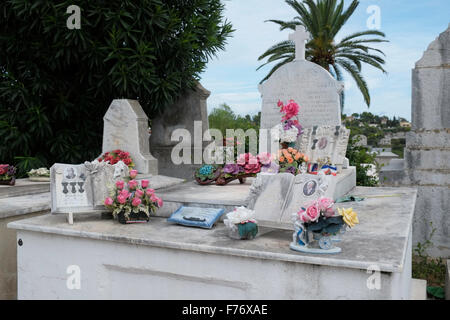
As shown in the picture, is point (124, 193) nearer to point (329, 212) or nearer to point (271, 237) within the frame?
point (271, 237)

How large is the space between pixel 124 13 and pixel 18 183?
3.85m

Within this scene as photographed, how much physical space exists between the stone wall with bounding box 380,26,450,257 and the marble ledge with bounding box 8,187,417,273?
248 centimetres

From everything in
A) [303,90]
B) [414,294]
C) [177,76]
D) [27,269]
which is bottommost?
[414,294]

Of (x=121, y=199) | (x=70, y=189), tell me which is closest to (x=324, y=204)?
(x=121, y=199)

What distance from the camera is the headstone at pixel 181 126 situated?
1020 centimetres

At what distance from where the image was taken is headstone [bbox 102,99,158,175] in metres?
7.69

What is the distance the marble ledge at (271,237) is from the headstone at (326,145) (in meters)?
1.33

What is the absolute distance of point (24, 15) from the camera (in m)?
8.63

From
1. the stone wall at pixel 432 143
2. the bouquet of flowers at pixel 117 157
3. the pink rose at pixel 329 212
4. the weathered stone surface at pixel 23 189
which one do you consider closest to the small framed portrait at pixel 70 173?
the weathered stone surface at pixel 23 189

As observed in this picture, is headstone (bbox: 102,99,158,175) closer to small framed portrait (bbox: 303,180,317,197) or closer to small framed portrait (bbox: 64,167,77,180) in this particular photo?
small framed portrait (bbox: 64,167,77,180)

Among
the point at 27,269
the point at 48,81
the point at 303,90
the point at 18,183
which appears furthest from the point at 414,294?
the point at 48,81

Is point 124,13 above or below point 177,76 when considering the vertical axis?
above

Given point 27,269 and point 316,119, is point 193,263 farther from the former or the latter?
point 316,119

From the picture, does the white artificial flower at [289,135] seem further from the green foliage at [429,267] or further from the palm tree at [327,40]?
the palm tree at [327,40]
